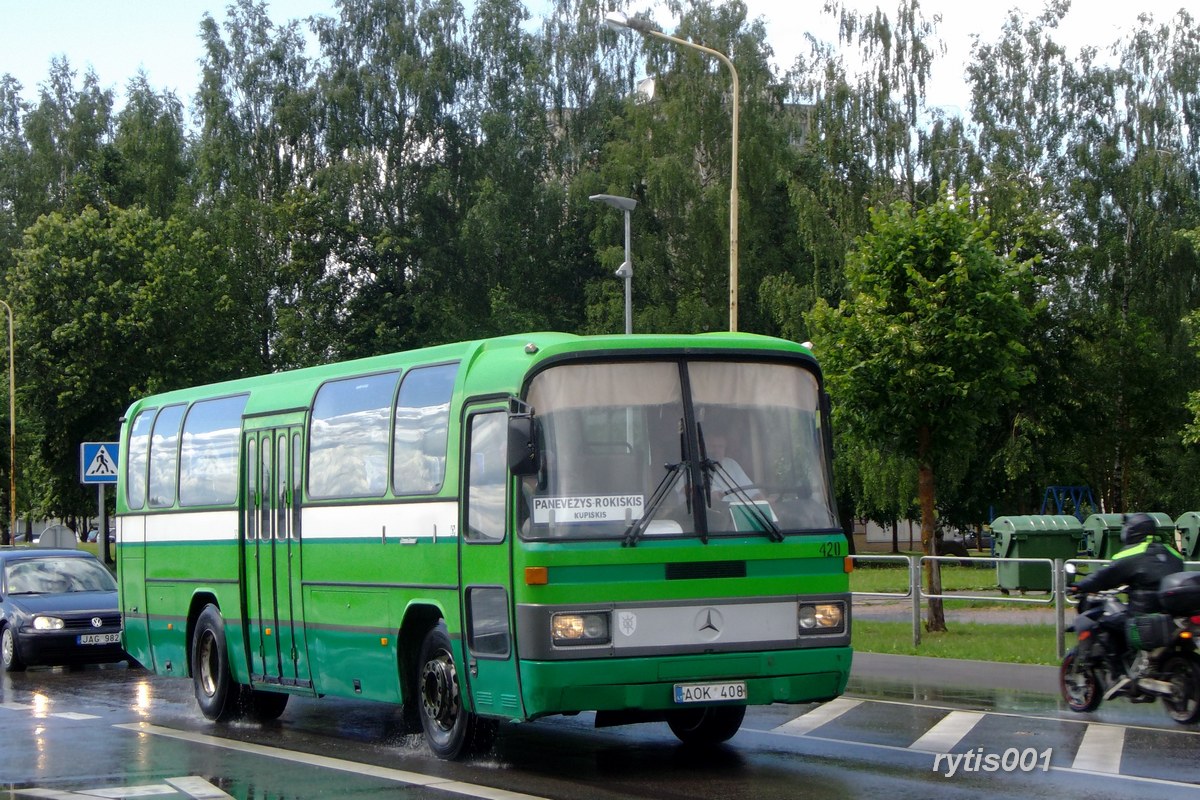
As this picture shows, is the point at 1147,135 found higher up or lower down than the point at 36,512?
higher up

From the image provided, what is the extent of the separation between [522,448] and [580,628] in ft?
3.93

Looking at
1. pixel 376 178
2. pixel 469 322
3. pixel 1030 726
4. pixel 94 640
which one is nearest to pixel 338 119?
pixel 376 178

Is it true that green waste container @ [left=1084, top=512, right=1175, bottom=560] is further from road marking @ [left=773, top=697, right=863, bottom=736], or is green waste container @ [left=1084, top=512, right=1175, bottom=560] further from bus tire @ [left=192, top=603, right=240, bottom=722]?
bus tire @ [left=192, top=603, right=240, bottom=722]

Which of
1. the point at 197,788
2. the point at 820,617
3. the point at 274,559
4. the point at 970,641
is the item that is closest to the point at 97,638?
the point at 274,559

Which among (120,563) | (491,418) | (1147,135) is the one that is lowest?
(120,563)

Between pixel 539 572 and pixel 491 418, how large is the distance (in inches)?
53.9

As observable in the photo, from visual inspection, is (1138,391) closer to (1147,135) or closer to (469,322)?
(1147,135)

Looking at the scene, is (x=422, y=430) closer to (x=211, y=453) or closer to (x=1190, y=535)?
(x=211, y=453)

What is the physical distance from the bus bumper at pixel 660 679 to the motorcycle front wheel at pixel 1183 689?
3481 millimetres

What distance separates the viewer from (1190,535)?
109 feet

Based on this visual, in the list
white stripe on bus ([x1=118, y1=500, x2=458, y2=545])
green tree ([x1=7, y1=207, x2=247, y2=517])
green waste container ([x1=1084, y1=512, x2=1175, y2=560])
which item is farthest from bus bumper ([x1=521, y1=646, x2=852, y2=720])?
green tree ([x1=7, y1=207, x2=247, y2=517])

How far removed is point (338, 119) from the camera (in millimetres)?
59531

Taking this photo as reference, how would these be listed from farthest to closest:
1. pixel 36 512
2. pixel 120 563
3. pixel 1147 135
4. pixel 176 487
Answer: pixel 36 512 < pixel 1147 135 < pixel 120 563 < pixel 176 487

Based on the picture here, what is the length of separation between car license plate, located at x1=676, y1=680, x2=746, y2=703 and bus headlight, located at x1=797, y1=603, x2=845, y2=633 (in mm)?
634
